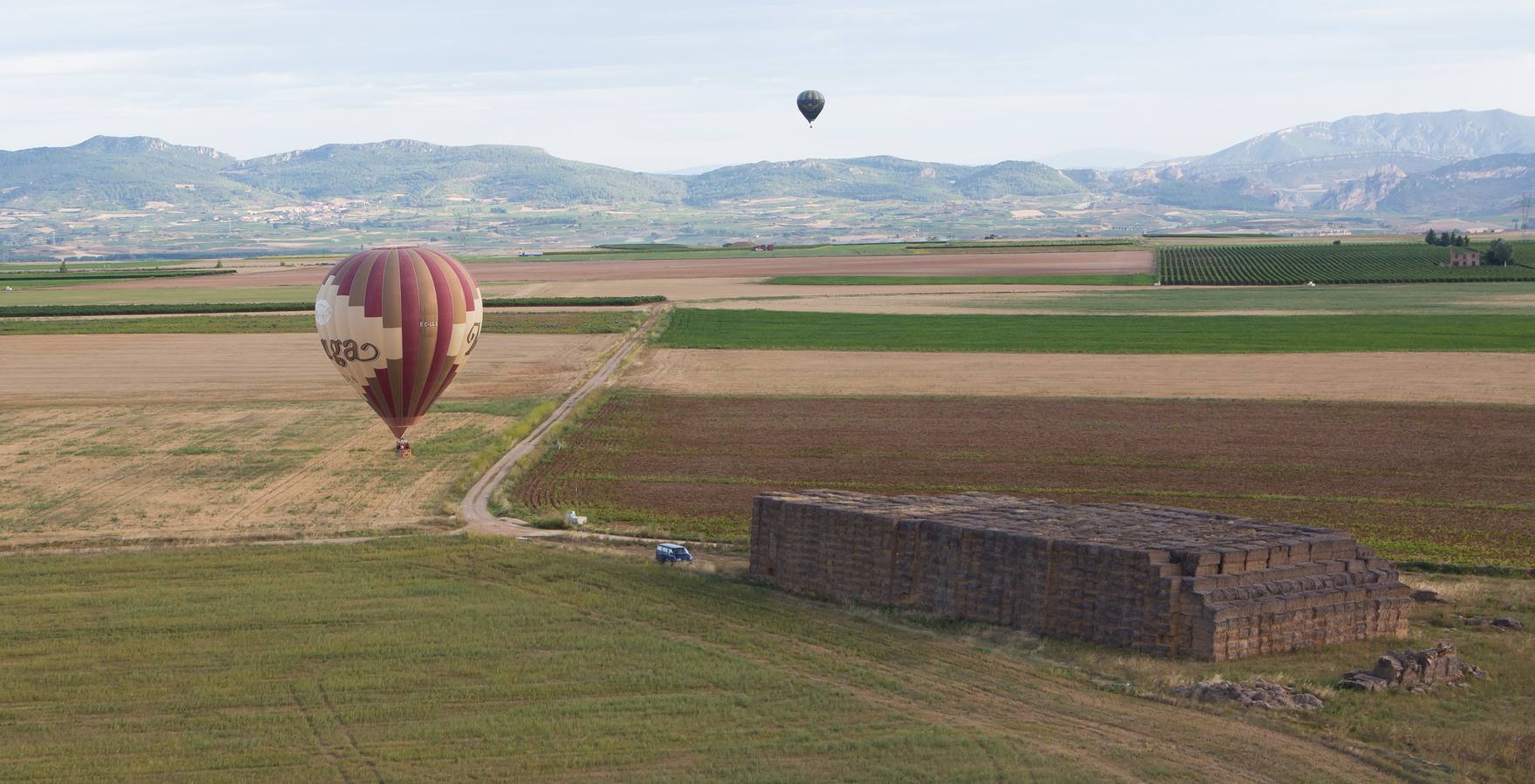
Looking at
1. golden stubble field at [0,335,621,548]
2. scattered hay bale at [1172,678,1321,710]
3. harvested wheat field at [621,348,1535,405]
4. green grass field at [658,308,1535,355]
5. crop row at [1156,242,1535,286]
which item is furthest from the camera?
crop row at [1156,242,1535,286]

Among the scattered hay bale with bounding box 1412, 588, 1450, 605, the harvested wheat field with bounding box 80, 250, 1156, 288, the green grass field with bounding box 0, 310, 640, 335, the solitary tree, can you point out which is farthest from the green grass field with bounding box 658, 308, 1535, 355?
the solitary tree

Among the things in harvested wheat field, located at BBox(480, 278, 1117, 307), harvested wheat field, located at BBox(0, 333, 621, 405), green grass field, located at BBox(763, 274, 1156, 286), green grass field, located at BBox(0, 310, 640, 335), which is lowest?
harvested wheat field, located at BBox(0, 333, 621, 405)

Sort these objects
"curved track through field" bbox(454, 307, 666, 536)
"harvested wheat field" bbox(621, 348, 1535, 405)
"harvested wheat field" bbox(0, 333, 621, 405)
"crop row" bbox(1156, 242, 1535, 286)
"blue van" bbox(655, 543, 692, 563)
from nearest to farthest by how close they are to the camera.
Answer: "blue van" bbox(655, 543, 692, 563)
"curved track through field" bbox(454, 307, 666, 536)
"harvested wheat field" bbox(621, 348, 1535, 405)
"harvested wheat field" bbox(0, 333, 621, 405)
"crop row" bbox(1156, 242, 1535, 286)

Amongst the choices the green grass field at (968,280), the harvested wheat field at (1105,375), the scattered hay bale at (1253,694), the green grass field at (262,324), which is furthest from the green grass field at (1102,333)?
the scattered hay bale at (1253,694)

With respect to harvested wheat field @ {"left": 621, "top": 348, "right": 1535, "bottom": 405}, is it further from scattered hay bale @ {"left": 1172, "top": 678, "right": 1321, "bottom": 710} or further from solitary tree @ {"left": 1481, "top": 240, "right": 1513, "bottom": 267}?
solitary tree @ {"left": 1481, "top": 240, "right": 1513, "bottom": 267}

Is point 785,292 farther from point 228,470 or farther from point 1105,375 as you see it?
point 228,470

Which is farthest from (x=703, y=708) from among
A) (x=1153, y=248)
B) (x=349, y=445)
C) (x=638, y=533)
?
(x=1153, y=248)

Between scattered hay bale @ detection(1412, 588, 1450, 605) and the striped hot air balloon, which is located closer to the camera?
scattered hay bale @ detection(1412, 588, 1450, 605)
